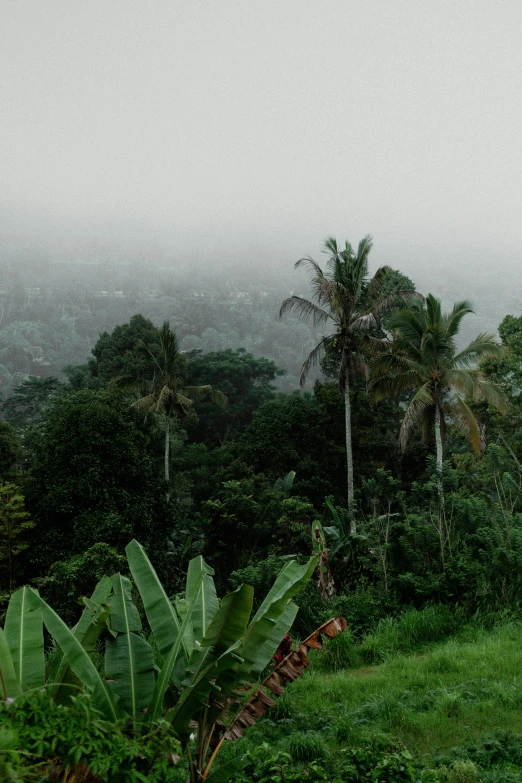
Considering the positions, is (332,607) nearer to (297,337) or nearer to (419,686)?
(419,686)

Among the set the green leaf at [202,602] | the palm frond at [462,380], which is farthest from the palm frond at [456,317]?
the green leaf at [202,602]

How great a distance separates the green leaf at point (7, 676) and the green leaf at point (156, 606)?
894mm

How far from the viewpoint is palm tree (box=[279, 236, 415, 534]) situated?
21312mm

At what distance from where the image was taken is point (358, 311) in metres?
22.5

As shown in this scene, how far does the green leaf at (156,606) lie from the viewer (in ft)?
14.3

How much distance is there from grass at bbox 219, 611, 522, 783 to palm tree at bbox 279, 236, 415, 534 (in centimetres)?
1366

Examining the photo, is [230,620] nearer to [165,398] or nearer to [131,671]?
[131,671]

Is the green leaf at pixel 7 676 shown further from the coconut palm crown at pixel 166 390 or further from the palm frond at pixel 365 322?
the coconut palm crown at pixel 166 390

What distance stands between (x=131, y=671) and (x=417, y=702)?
117 inches

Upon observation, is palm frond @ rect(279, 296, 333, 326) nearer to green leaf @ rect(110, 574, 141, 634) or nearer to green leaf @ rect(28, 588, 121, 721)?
green leaf @ rect(110, 574, 141, 634)

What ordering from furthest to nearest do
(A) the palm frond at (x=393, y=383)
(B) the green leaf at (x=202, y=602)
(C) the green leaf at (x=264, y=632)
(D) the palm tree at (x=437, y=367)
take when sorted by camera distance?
(A) the palm frond at (x=393, y=383)
(D) the palm tree at (x=437, y=367)
(B) the green leaf at (x=202, y=602)
(C) the green leaf at (x=264, y=632)

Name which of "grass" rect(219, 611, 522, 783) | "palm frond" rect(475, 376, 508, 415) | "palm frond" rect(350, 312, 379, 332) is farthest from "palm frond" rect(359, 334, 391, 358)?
"grass" rect(219, 611, 522, 783)

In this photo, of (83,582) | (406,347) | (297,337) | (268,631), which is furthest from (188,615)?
(297,337)

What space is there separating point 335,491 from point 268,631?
21.4m
